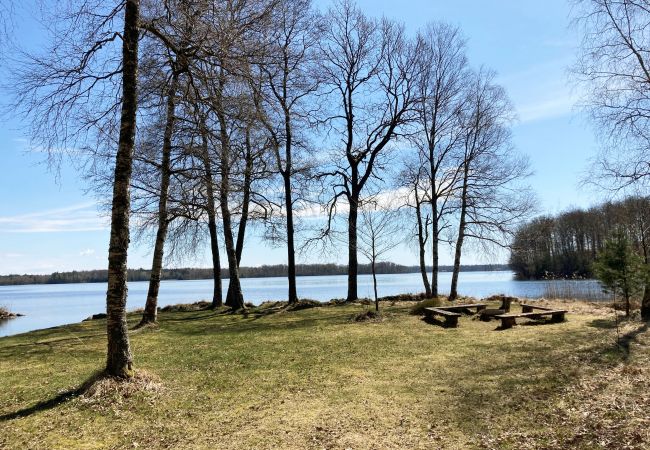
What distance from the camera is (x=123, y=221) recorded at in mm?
6605

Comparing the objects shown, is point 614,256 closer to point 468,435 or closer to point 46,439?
point 468,435

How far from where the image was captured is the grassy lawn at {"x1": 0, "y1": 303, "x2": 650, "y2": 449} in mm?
4762

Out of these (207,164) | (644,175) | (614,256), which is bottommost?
(614,256)

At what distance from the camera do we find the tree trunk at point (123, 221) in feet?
21.3

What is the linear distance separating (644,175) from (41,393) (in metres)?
12.6

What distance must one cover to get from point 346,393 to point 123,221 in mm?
3916

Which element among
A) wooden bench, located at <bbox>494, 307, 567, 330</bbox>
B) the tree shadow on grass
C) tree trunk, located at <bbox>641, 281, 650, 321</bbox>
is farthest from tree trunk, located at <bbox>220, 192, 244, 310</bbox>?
tree trunk, located at <bbox>641, 281, 650, 321</bbox>

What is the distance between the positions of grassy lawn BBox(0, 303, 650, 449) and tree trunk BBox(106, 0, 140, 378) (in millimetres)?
457

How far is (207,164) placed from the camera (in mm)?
13227

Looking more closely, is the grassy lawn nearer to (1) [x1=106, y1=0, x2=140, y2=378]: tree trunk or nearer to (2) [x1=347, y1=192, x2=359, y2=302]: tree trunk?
(1) [x1=106, y1=0, x2=140, y2=378]: tree trunk

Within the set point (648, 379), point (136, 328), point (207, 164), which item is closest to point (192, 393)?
point (648, 379)

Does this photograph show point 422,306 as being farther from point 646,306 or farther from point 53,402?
point 53,402

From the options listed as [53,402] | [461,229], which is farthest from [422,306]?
[53,402]

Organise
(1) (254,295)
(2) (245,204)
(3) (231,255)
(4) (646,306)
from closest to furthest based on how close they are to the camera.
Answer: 1. (4) (646,306)
2. (3) (231,255)
3. (2) (245,204)
4. (1) (254,295)
